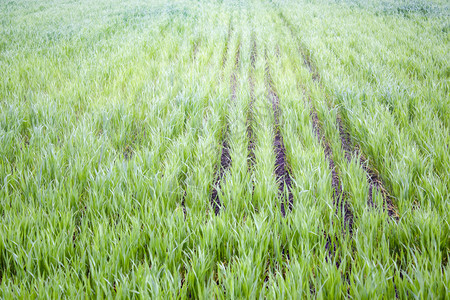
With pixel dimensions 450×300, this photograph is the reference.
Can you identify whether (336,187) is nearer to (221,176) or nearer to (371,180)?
(371,180)

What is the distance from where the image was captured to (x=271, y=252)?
109 centimetres

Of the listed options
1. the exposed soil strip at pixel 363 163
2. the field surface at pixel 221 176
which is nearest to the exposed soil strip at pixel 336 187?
the field surface at pixel 221 176

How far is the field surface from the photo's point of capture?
0.90 meters

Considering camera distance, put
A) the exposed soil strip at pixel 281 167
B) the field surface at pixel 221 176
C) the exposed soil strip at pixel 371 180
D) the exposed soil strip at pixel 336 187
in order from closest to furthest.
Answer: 1. the field surface at pixel 221 176
2. the exposed soil strip at pixel 336 187
3. the exposed soil strip at pixel 371 180
4. the exposed soil strip at pixel 281 167

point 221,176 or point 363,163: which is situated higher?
point 363,163

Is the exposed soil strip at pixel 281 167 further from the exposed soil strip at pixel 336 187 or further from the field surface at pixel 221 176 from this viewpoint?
the exposed soil strip at pixel 336 187

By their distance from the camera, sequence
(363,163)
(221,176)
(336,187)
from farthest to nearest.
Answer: (221,176), (336,187), (363,163)

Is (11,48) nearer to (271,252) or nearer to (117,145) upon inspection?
(117,145)

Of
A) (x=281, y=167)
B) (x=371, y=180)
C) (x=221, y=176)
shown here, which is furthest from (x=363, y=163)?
(x=221, y=176)

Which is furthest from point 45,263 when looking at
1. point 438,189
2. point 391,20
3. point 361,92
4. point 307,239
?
point 391,20

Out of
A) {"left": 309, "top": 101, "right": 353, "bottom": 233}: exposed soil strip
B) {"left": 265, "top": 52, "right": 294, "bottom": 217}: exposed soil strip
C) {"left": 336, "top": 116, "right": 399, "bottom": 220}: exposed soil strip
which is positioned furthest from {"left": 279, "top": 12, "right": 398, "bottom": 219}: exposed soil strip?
{"left": 265, "top": 52, "right": 294, "bottom": 217}: exposed soil strip

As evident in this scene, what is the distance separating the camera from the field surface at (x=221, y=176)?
2.94 feet

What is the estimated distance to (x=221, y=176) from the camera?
1.82 meters

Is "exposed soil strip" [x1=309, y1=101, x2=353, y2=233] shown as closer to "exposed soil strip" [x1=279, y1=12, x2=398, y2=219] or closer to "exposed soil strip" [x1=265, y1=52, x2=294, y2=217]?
"exposed soil strip" [x1=279, y1=12, x2=398, y2=219]
